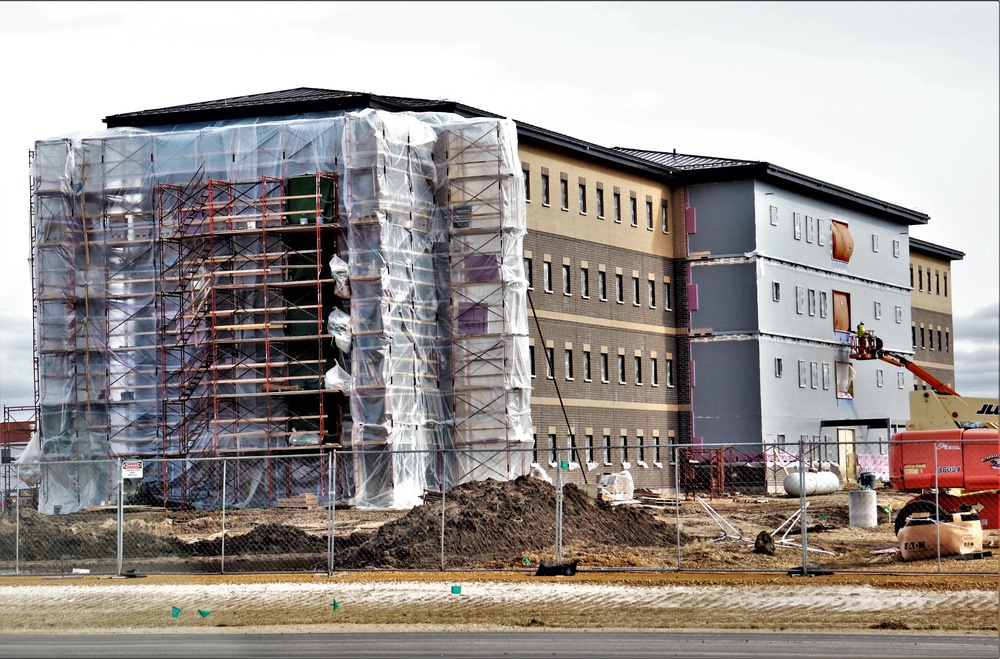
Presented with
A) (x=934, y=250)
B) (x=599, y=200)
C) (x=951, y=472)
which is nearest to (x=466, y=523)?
(x=951, y=472)

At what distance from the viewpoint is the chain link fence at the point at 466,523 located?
103ft

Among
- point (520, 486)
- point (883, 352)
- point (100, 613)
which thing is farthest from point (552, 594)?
point (883, 352)

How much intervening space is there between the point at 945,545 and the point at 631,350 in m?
39.3

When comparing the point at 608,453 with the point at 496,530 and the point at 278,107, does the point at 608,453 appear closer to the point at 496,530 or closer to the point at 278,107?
the point at 278,107

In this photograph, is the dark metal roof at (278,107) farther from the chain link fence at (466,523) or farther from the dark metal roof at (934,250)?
the dark metal roof at (934,250)

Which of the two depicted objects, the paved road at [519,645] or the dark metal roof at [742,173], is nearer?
the paved road at [519,645]

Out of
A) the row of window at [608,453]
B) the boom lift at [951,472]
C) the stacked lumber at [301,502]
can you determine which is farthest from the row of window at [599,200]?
the boom lift at [951,472]

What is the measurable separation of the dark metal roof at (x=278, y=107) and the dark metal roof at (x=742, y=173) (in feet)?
59.4

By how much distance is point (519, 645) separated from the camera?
20.7 meters

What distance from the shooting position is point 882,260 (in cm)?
8819

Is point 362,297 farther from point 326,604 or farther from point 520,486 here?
point 326,604

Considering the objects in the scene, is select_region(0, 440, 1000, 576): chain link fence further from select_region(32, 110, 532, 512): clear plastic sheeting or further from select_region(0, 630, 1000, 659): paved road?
select_region(0, 630, 1000, 659): paved road

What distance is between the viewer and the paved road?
19.6 meters

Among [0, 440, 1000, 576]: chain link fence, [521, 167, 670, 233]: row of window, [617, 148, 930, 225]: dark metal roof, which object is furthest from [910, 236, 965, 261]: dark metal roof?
[0, 440, 1000, 576]: chain link fence
